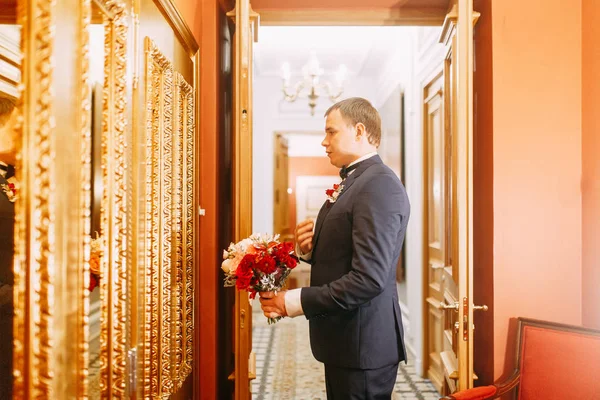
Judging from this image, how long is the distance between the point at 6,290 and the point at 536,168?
2.26 meters

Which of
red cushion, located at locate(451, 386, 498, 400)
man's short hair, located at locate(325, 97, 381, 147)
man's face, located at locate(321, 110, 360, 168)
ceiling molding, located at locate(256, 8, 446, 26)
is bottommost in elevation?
red cushion, located at locate(451, 386, 498, 400)

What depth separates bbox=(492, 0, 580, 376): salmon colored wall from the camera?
2197 mm

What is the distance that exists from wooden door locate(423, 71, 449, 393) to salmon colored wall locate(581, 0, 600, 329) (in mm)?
1078

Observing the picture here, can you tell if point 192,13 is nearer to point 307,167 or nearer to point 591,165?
point 591,165

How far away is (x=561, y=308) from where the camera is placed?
2.21 m

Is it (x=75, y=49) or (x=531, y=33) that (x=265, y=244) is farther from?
(x=531, y=33)

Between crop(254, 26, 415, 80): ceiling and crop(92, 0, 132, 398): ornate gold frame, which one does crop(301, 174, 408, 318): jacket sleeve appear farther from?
crop(254, 26, 415, 80): ceiling

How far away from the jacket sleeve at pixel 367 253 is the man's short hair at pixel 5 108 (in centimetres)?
→ 111

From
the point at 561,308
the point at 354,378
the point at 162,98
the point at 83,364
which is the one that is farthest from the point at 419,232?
the point at 83,364

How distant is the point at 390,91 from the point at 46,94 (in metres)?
4.86

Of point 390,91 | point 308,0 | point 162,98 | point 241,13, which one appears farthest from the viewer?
point 390,91

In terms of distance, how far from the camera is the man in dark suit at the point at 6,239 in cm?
78

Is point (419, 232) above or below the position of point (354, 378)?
above

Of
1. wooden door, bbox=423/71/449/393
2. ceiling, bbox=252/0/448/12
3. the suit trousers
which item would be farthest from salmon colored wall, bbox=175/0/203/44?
wooden door, bbox=423/71/449/393
